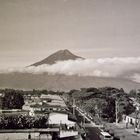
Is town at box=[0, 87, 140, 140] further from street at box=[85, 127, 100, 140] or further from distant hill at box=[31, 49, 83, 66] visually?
distant hill at box=[31, 49, 83, 66]

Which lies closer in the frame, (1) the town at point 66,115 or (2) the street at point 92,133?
(1) the town at point 66,115

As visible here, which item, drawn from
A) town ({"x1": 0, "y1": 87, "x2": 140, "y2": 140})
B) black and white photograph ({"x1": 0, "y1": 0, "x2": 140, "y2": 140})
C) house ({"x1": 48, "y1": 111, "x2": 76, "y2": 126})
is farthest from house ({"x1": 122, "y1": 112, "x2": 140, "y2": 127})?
house ({"x1": 48, "y1": 111, "x2": 76, "y2": 126})

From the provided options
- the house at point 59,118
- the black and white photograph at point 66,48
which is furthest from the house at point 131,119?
the house at point 59,118

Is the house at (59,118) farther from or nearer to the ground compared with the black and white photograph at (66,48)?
nearer to the ground

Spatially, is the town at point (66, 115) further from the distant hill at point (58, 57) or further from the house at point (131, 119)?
the distant hill at point (58, 57)

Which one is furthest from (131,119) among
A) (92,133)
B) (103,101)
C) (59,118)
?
(59,118)

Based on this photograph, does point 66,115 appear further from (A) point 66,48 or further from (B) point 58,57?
(A) point 66,48

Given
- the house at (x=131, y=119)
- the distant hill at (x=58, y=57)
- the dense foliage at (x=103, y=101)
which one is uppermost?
the distant hill at (x=58, y=57)

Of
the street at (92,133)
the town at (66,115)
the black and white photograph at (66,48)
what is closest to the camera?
the town at (66,115)

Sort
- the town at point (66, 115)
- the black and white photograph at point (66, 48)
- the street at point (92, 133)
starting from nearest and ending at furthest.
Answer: the town at point (66, 115) → the street at point (92, 133) → the black and white photograph at point (66, 48)

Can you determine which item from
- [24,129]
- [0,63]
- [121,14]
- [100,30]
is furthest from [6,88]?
[121,14]
